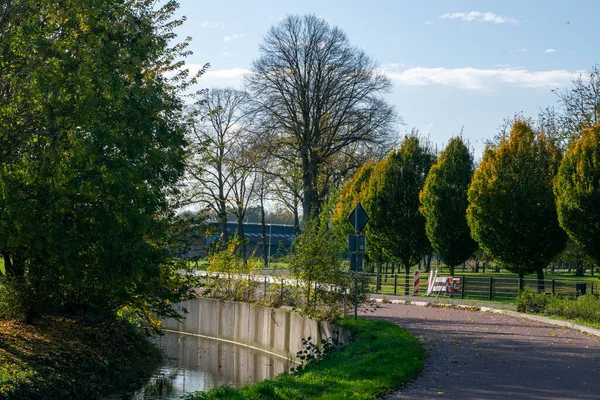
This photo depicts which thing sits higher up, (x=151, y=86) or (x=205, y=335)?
(x=151, y=86)

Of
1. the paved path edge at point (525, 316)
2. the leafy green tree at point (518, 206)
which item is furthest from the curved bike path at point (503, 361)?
the leafy green tree at point (518, 206)

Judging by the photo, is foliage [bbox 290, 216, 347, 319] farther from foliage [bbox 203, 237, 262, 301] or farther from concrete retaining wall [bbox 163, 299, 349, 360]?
foliage [bbox 203, 237, 262, 301]

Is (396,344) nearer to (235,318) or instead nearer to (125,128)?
(125,128)

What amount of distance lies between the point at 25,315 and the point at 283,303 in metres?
10.6

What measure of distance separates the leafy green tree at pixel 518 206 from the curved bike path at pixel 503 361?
898 centimetres

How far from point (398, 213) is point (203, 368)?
2250cm

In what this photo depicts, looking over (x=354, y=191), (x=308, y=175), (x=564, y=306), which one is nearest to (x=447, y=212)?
(x=308, y=175)

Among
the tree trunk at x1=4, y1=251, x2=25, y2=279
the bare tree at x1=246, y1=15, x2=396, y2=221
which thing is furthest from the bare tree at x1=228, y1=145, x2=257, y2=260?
the tree trunk at x1=4, y1=251, x2=25, y2=279

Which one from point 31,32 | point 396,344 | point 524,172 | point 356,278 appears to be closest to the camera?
point 31,32

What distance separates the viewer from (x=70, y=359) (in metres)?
16.3

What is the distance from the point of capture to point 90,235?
14.7m

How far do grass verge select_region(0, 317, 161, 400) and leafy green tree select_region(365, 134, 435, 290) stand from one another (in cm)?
2385

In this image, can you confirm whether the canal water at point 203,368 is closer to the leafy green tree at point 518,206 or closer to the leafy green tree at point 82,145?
the leafy green tree at point 82,145

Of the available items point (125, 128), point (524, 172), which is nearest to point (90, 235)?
point (125, 128)
